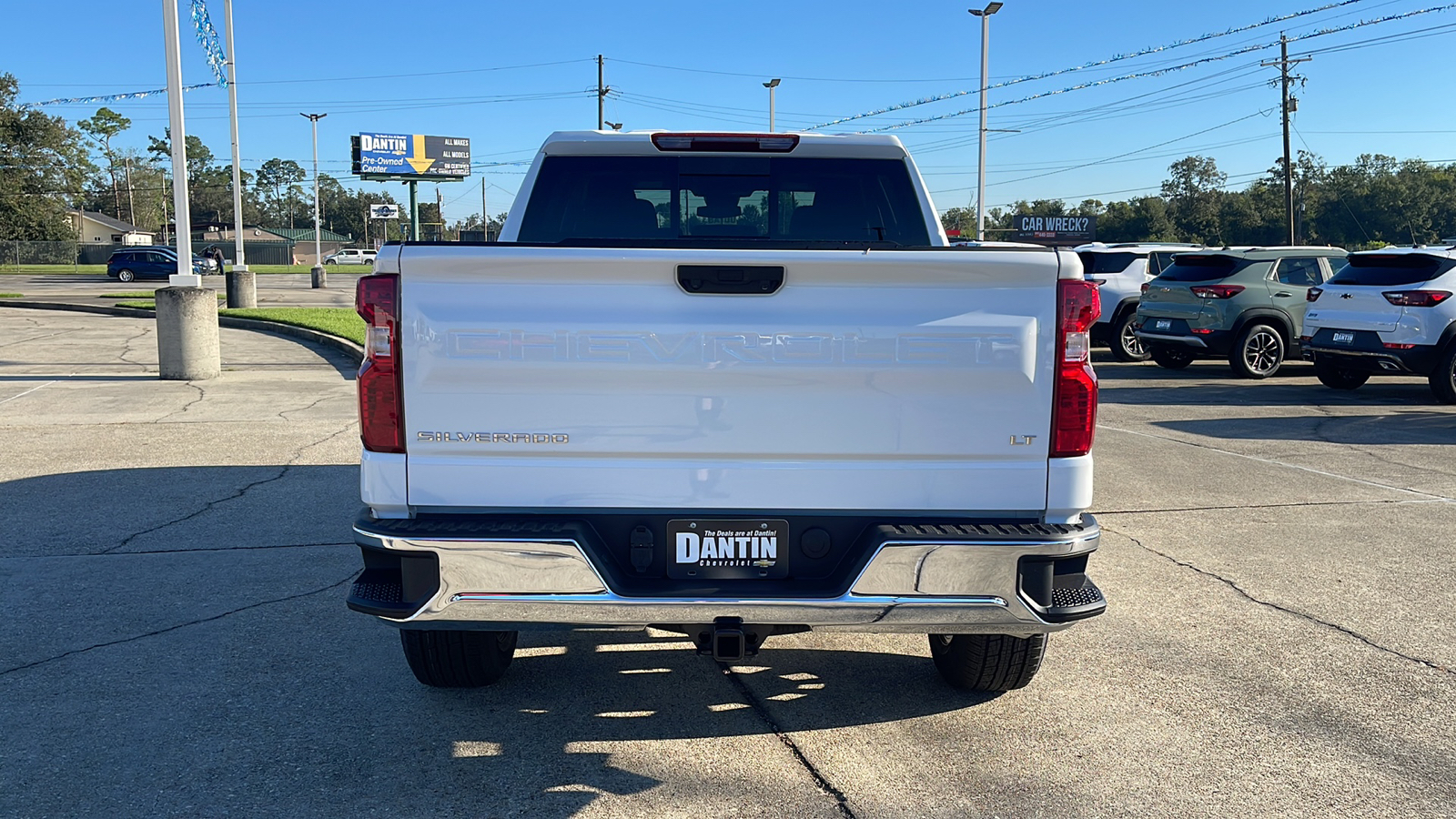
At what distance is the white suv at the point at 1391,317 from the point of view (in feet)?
41.4

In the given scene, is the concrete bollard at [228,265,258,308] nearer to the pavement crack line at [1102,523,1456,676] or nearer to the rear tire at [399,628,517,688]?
the pavement crack line at [1102,523,1456,676]

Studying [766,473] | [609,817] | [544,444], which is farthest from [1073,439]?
[609,817]

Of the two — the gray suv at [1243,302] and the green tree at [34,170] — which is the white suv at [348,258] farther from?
the gray suv at [1243,302]

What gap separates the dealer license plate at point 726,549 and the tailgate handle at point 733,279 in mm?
687

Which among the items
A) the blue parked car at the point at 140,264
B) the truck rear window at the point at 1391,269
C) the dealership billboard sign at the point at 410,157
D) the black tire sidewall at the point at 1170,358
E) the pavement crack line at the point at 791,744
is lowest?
the pavement crack line at the point at 791,744

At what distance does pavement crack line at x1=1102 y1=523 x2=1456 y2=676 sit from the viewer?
4758 mm

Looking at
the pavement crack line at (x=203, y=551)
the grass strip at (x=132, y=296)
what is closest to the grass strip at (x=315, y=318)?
the grass strip at (x=132, y=296)

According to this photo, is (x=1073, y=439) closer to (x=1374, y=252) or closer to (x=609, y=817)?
(x=609, y=817)

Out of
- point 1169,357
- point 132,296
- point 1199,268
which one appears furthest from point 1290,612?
point 132,296

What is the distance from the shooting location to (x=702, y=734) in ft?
13.0

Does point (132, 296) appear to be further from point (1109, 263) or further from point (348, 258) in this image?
point (348, 258)

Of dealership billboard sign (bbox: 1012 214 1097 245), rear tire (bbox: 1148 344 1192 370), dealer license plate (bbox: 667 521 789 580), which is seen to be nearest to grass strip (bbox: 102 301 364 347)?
rear tire (bbox: 1148 344 1192 370)

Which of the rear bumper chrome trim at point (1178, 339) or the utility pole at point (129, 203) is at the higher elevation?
the utility pole at point (129, 203)

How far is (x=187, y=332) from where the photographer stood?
45.0 ft
